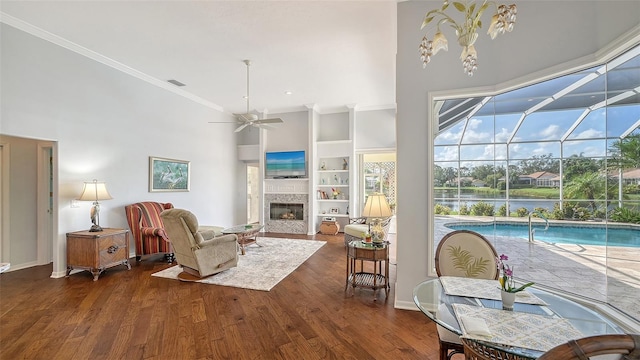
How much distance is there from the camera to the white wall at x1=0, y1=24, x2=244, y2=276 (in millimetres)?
3549

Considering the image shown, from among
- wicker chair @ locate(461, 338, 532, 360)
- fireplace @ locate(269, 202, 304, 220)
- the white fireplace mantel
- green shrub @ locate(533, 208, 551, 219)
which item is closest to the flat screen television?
the white fireplace mantel

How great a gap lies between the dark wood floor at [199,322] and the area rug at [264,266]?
19 centimetres

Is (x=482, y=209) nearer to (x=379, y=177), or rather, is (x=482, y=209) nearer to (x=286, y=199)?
(x=379, y=177)

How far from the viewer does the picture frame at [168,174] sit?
5410mm

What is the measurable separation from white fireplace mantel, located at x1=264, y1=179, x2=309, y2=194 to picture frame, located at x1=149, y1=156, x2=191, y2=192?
6.93ft

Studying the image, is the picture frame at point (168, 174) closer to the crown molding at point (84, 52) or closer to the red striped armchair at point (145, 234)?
the red striped armchair at point (145, 234)

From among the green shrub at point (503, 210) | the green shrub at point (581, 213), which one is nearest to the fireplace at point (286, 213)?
the green shrub at point (503, 210)

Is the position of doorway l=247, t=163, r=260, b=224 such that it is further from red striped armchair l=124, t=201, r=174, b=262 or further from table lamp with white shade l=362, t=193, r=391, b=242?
table lamp with white shade l=362, t=193, r=391, b=242

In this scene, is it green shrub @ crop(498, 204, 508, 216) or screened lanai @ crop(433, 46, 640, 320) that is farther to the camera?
green shrub @ crop(498, 204, 508, 216)

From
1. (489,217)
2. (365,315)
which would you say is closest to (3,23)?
(365,315)

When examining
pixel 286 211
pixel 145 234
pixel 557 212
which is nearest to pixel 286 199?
pixel 286 211

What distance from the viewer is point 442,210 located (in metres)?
2.97

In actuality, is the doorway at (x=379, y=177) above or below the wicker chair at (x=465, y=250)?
above

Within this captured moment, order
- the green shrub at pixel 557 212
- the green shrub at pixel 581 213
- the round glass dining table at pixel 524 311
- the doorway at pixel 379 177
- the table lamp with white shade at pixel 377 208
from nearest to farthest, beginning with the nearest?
the round glass dining table at pixel 524 311 < the green shrub at pixel 581 213 < the green shrub at pixel 557 212 < the table lamp with white shade at pixel 377 208 < the doorway at pixel 379 177
